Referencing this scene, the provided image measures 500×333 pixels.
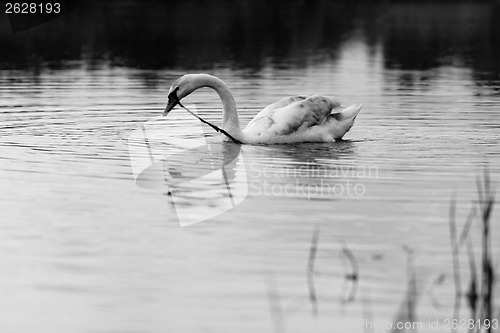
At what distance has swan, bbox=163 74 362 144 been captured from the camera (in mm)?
15273

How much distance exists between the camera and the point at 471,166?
13.2m

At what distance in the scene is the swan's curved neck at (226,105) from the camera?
50.9 ft

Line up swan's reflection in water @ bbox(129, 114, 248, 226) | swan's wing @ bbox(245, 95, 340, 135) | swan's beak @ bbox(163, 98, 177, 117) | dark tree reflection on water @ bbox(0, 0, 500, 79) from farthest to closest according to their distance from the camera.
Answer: dark tree reflection on water @ bbox(0, 0, 500, 79) → swan's beak @ bbox(163, 98, 177, 117) → swan's wing @ bbox(245, 95, 340, 135) → swan's reflection in water @ bbox(129, 114, 248, 226)

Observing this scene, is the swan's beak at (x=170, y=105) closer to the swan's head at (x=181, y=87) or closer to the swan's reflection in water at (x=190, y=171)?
the swan's head at (x=181, y=87)

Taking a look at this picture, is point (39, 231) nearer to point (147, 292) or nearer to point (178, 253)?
point (178, 253)

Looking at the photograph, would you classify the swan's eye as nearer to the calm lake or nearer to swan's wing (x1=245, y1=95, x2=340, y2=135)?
the calm lake

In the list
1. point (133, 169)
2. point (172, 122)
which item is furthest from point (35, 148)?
point (172, 122)

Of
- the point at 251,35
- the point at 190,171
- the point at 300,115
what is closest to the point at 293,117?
the point at 300,115

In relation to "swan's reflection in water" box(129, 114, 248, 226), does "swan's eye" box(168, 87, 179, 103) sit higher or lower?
higher

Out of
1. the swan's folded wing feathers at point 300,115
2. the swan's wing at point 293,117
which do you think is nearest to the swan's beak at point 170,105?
the swan's wing at point 293,117

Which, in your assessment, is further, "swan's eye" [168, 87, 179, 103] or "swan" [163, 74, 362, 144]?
"swan's eye" [168, 87, 179, 103]

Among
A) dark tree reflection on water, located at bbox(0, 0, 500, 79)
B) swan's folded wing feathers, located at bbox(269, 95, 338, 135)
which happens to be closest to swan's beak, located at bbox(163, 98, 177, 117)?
swan's folded wing feathers, located at bbox(269, 95, 338, 135)

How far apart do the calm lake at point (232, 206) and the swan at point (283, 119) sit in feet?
0.59

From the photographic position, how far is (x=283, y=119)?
15.3 metres
